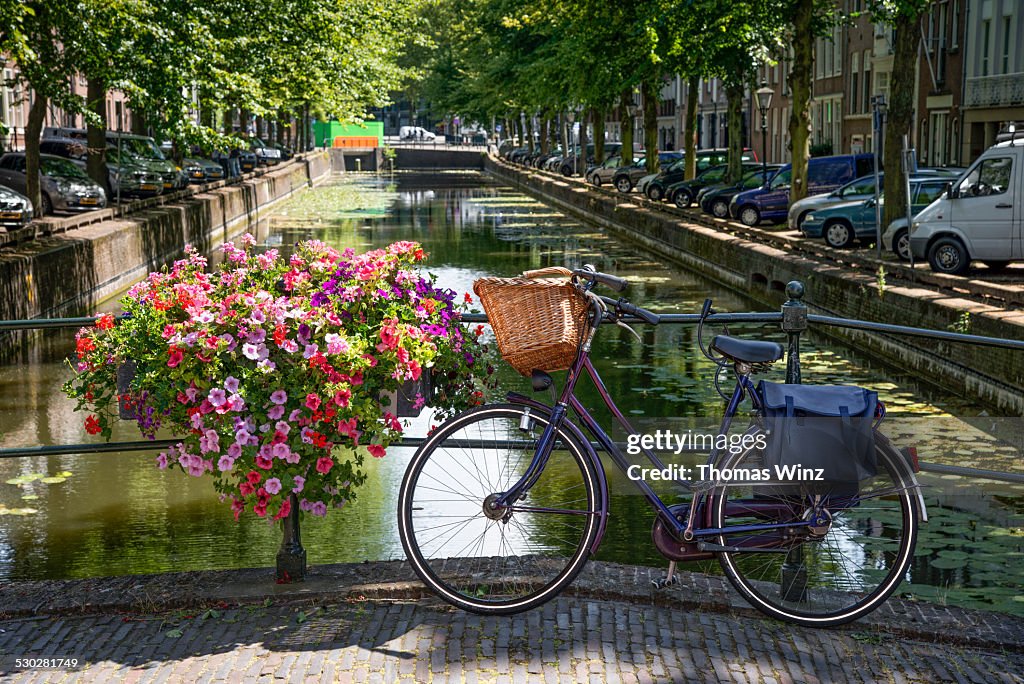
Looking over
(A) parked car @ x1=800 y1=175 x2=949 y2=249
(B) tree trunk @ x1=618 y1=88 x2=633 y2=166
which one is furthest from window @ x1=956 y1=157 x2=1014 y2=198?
(B) tree trunk @ x1=618 y1=88 x2=633 y2=166

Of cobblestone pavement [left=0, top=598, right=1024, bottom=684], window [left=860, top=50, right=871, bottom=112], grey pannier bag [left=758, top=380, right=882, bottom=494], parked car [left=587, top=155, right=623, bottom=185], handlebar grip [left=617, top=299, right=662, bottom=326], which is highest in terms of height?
window [left=860, top=50, right=871, bottom=112]

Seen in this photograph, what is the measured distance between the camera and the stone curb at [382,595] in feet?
16.6

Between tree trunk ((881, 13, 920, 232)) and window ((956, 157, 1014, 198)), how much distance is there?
12.5 feet

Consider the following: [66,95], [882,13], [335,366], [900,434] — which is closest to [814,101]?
[882,13]

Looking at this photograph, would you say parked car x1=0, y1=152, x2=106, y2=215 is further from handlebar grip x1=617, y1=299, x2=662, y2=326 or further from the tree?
handlebar grip x1=617, y1=299, x2=662, y2=326

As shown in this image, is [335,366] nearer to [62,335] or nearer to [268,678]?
[268,678]

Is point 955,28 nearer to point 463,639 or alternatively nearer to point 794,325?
point 794,325

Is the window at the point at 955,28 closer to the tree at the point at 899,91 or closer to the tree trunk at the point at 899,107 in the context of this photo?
the tree at the point at 899,91

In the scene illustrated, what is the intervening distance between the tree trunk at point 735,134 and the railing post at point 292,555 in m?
33.8

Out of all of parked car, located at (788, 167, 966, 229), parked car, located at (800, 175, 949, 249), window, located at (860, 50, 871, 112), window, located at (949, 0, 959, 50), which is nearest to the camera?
parked car, located at (800, 175, 949, 249)

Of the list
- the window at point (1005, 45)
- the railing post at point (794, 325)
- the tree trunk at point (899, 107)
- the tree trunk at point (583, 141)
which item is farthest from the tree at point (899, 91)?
the tree trunk at point (583, 141)

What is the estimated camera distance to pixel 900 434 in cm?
1267

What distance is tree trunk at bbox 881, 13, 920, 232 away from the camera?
23891 mm

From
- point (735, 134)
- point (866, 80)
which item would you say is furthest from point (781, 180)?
point (866, 80)
